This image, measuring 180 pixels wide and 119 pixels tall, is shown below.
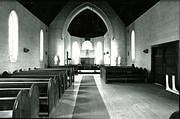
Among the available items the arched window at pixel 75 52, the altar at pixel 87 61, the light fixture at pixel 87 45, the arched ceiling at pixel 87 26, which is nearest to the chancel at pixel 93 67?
the arched ceiling at pixel 87 26

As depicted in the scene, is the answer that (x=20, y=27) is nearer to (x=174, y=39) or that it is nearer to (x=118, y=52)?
(x=174, y=39)

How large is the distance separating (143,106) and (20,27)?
6705 mm

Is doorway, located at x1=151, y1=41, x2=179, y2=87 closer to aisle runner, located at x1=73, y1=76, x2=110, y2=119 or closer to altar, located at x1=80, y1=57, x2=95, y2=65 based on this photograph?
aisle runner, located at x1=73, y1=76, x2=110, y2=119

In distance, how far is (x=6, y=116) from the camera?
220 cm

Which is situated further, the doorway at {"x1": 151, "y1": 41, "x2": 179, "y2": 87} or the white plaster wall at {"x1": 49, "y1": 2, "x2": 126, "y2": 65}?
the white plaster wall at {"x1": 49, "y1": 2, "x2": 126, "y2": 65}

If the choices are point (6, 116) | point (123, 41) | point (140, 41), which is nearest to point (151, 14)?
point (140, 41)

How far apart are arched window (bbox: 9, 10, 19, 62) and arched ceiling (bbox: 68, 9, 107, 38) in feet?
41.4

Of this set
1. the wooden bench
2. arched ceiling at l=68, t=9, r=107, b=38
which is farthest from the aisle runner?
arched ceiling at l=68, t=9, r=107, b=38

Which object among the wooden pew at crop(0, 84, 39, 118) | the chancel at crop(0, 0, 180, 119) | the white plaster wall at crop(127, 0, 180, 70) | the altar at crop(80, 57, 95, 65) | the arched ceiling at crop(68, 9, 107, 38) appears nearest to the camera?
the wooden pew at crop(0, 84, 39, 118)

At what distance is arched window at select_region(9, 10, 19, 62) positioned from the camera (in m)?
7.98

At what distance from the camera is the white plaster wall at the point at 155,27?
7242mm

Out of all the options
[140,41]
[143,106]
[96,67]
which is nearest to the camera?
[143,106]

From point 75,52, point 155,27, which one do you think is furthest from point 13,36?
point 75,52

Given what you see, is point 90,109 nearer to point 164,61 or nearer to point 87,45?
point 164,61
